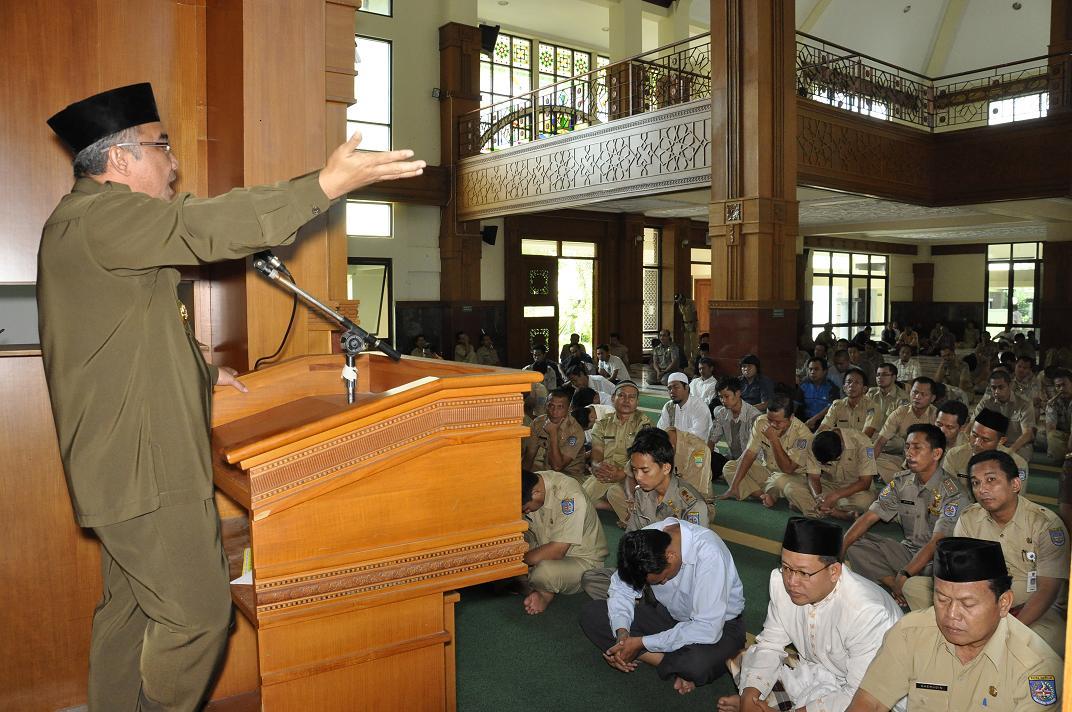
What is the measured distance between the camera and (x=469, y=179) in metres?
12.3

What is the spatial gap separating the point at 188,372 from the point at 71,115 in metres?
0.52

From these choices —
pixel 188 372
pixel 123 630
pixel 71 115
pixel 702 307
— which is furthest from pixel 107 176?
pixel 702 307

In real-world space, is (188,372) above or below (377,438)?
above

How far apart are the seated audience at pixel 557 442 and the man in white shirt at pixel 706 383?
6.57 ft

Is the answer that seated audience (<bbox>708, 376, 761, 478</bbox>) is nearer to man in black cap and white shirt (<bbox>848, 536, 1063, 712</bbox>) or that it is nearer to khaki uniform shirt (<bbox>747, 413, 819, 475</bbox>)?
khaki uniform shirt (<bbox>747, 413, 819, 475</bbox>)

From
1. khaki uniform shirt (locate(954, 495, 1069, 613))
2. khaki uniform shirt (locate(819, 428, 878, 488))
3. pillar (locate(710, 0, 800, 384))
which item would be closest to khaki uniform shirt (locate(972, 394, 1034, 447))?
khaki uniform shirt (locate(819, 428, 878, 488))

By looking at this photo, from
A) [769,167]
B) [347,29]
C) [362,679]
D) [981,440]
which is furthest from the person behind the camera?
[769,167]

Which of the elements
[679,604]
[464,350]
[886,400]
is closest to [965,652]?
Result: [679,604]

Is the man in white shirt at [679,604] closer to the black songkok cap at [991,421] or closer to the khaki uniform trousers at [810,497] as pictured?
the black songkok cap at [991,421]

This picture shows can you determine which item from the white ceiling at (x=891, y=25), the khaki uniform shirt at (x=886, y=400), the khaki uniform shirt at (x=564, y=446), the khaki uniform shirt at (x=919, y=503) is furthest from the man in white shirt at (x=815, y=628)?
the white ceiling at (x=891, y=25)

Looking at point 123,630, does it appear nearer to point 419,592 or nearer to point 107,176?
point 419,592

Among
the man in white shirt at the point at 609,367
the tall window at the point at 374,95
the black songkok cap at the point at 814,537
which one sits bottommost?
the black songkok cap at the point at 814,537

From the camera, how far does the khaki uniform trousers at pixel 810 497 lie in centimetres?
503

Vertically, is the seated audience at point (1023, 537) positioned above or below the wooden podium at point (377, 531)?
below
